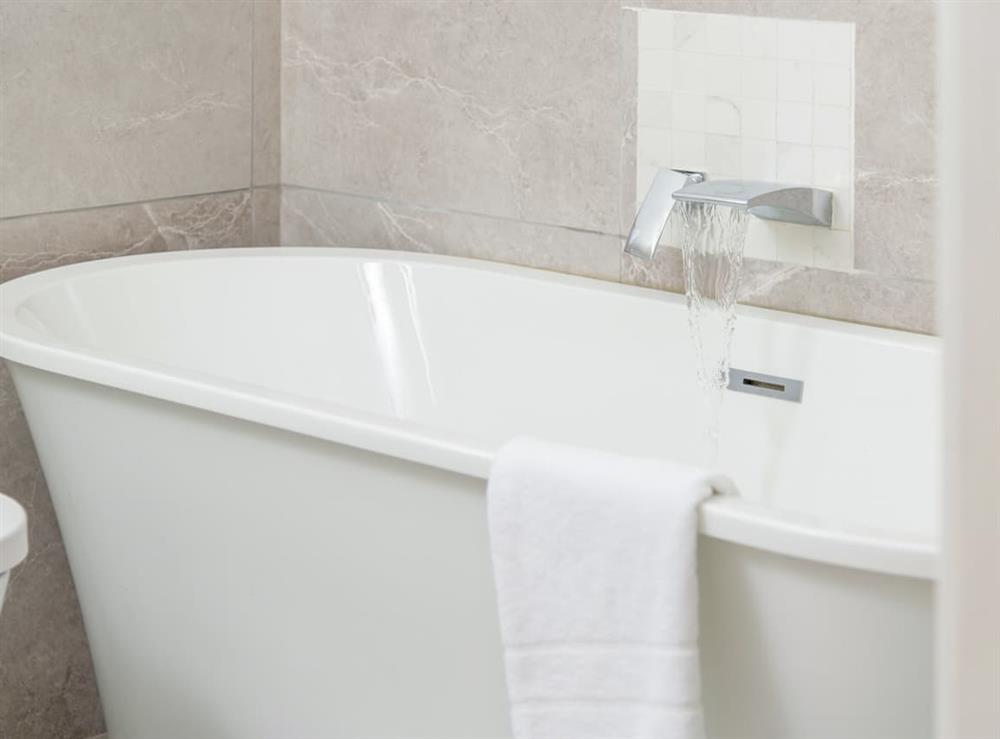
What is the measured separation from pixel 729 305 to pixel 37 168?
1.03 metres

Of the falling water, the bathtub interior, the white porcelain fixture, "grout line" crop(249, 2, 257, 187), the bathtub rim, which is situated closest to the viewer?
the bathtub rim

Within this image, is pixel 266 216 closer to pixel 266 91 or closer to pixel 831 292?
pixel 266 91

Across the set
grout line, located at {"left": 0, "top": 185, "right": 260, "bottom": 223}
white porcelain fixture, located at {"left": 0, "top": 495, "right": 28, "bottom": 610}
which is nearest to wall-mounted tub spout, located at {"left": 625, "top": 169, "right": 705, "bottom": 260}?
grout line, located at {"left": 0, "top": 185, "right": 260, "bottom": 223}

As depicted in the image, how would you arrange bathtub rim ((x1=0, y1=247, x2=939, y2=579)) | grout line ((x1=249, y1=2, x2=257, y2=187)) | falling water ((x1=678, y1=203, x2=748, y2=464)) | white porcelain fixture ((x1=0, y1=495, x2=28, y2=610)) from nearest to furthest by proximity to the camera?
1. bathtub rim ((x1=0, y1=247, x2=939, y2=579))
2. white porcelain fixture ((x1=0, y1=495, x2=28, y2=610))
3. falling water ((x1=678, y1=203, x2=748, y2=464))
4. grout line ((x1=249, y1=2, x2=257, y2=187))

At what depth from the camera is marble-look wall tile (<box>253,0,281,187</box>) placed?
2.39m

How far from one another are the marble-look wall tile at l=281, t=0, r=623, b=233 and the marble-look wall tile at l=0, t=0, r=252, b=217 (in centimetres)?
12

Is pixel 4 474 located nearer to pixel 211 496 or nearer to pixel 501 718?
pixel 211 496

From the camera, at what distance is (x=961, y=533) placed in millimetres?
617

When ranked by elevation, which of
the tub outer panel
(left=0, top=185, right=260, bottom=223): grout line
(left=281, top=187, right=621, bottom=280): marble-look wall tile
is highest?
(left=0, top=185, right=260, bottom=223): grout line

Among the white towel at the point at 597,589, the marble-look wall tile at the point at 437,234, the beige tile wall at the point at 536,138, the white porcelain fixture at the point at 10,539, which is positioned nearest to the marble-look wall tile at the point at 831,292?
the beige tile wall at the point at 536,138

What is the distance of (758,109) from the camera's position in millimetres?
1914

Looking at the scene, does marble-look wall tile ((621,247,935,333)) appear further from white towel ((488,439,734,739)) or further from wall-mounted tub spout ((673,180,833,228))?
white towel ((488,439,734,739))

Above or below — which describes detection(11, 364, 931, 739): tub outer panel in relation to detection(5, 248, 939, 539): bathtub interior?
below

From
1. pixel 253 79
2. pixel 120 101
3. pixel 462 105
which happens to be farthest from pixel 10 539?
pixel 253 79
